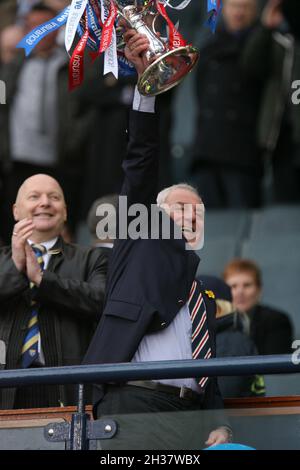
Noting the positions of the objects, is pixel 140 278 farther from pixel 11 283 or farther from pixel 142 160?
pixel 11 283

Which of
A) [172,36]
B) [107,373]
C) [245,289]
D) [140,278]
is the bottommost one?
[107,373]

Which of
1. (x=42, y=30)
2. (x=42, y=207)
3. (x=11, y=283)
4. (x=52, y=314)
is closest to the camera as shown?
(x=42, y=30)

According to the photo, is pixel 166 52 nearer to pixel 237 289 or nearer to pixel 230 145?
pixel 237 289

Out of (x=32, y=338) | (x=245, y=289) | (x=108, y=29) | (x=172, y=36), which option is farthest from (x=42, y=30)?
(x=245, y=289)

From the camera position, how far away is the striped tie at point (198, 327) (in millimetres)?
6609

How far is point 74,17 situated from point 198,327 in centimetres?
152

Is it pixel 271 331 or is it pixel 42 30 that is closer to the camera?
pixel 42 30

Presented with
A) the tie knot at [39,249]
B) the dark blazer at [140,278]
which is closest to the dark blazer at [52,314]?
the tie knot at [39,249]

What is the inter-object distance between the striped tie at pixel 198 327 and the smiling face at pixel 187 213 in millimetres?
360

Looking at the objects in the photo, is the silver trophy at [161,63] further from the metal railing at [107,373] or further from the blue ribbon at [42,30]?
the metal railing at [107,373]

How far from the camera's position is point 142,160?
21.9 feet
